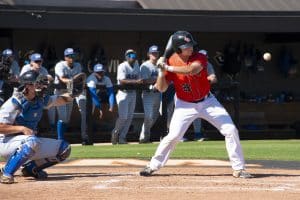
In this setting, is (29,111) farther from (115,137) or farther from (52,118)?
(115,137)

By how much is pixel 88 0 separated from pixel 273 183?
1080 centimetres

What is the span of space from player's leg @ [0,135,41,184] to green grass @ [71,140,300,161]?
11.2 feet

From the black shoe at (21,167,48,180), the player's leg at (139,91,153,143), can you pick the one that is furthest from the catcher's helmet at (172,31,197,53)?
the player's leg at (139,91,153,143)

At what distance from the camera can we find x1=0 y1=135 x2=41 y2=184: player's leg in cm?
820

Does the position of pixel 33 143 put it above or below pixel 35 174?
above

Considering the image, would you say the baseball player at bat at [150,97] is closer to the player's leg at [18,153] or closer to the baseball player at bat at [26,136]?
the baseball player at bat at [26,136]

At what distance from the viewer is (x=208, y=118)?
8734mm

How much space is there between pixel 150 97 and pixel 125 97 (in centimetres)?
56

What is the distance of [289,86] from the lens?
19.2 meters

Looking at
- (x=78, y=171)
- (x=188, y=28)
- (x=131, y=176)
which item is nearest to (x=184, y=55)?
(x=131, y=176)

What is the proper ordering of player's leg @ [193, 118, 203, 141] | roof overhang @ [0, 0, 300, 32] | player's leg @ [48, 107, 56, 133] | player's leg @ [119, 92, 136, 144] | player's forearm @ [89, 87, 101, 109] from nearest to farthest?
player's leg @ [48, 107, 56, 133], player's forearm @ [89, 87, 101, 109], player's leg @ [119, 92, 136, 144], player's leg @ [193, 118, 203, 141], roof overhang @ [0, 0, 300, 32]

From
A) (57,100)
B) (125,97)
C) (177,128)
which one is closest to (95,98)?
(125,97)

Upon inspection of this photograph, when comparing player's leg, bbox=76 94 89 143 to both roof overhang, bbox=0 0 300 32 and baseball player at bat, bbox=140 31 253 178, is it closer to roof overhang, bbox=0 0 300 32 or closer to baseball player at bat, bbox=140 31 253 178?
roof overhang, bbox=0 0 300 32

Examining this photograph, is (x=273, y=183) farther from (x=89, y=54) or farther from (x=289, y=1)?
(x=289, y=1)
